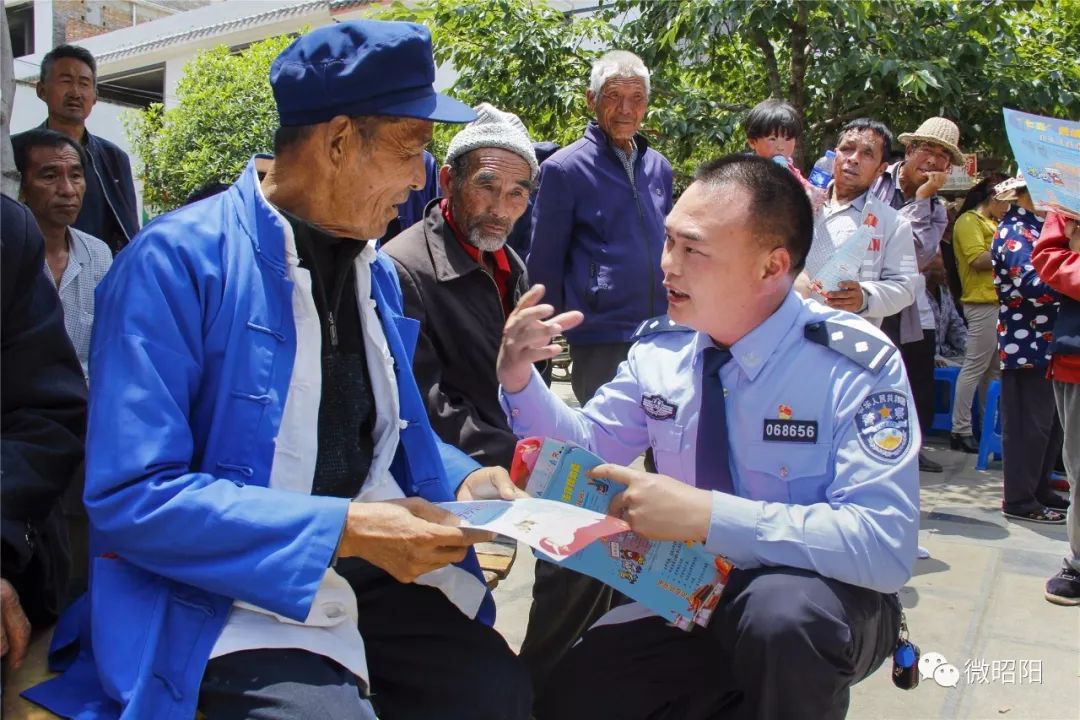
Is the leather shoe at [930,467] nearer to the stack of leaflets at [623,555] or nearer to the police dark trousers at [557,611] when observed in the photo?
the police dark trousers at [557,611]

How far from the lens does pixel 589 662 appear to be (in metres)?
2.27

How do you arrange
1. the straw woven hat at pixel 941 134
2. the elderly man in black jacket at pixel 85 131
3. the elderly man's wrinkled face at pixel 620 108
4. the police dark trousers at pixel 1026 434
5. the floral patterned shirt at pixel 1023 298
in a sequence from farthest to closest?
1. the straw woven hat at pixel 941 134
2. the police dark trousers at pixel 1026 434
3. the floral patterned shirt at pixel 1023 298
4. the elderly man in black jacket at pixel 85 131
5. the elderly man's wrinkled face at pixel 620 108

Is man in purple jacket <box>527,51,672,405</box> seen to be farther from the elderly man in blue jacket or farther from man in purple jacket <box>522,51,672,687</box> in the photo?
the elderly man in blue jacket

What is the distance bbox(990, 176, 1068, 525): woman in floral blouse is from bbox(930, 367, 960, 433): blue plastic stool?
2.07 m

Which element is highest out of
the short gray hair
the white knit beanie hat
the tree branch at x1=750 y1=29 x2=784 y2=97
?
the tree branch at x1=750 y1=29 x2=784 y2=97

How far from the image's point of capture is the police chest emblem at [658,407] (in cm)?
237

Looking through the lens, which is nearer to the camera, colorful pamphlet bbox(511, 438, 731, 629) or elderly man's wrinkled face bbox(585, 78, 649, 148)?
colorful pamphlet bbox(511, 438, 731, 629)

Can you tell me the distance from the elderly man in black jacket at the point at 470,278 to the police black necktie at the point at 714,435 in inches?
33.1

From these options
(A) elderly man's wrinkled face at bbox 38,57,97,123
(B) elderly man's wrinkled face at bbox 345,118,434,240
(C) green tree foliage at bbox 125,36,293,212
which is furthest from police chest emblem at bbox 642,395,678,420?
(C) green tree foliage at bbox 125,36,293,212

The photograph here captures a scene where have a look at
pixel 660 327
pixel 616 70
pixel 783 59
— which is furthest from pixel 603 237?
pixel 783 59

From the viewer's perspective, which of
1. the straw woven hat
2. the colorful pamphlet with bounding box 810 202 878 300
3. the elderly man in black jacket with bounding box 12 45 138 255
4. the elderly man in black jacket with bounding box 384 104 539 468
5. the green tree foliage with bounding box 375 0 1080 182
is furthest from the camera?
the green tree foliage with bounding box 375 0 1080 182

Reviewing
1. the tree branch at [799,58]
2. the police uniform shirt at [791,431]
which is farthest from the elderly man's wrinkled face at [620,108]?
the tree branch at [799,58]

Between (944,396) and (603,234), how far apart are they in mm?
4654

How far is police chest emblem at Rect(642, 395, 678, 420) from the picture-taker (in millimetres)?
2365
